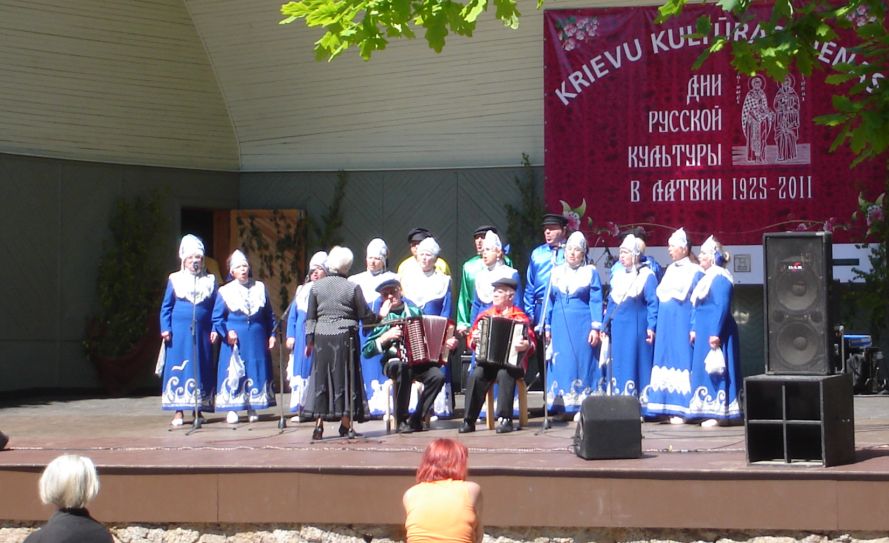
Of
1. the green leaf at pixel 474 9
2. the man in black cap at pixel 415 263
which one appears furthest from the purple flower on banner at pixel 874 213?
the green leaf at pixel 474 9

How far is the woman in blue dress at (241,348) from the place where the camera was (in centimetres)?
1091

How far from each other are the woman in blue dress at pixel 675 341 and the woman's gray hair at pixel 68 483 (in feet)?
20.6

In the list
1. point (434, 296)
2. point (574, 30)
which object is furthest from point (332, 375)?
point (574, 30)

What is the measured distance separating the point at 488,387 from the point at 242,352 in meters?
2.25

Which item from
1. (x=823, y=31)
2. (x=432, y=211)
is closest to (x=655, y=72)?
(x=432, y=211)

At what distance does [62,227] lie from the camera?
46.2 feet

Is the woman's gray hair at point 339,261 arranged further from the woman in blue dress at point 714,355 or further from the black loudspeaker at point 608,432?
the woman in blue dress at point 714,355

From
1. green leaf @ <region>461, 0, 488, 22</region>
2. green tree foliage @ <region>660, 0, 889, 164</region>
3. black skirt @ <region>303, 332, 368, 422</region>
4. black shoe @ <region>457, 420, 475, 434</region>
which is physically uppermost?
green leaf @ <region>461, 0, 488, 22</region>

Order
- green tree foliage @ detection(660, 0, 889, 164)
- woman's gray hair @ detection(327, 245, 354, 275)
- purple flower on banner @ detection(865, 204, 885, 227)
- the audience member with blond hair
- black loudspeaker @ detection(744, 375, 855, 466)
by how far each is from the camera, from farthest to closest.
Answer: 1. purple flower on banner @ detection(865, 204, 885, 227)
2. woman's gray hair @ detection(327, 245, 354, 275)
3. black loudspeaker @ detection(744, 375, 855, 466)
4. green tree foliage @ detection(660, 0, 889, 164)
5. the audience member with blond hair

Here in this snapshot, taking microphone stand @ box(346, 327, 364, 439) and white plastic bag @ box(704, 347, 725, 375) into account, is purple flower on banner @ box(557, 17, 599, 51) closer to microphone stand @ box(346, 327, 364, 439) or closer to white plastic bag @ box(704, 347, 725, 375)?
white plastic bag @ box(704, 347, 725, 375)

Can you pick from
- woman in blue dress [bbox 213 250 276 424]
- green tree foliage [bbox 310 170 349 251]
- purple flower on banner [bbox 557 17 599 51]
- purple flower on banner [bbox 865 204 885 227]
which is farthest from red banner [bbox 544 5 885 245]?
woman in blue dress [bbox 213 250 276 424]

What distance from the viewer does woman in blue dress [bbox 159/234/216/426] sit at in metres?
10.6

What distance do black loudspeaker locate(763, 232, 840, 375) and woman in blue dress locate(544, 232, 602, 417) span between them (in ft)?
9.49

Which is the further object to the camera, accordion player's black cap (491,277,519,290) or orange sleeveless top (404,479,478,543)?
accordion player's black cap (491,277,519,290)
